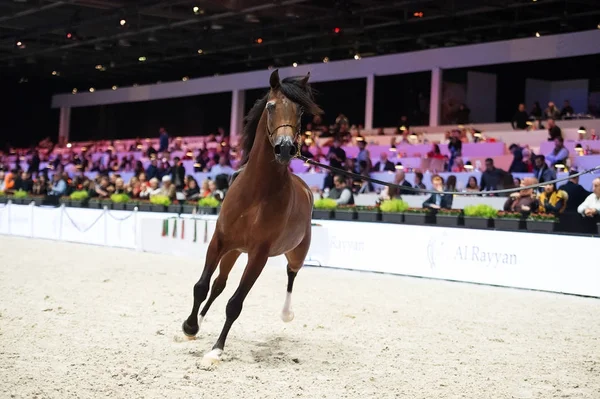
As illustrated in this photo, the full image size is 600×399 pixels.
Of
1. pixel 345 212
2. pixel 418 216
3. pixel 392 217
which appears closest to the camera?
pixel 418 216

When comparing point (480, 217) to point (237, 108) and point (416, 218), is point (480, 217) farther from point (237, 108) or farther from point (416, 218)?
point (237, 108)

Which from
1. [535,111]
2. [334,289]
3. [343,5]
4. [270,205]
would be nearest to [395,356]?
[270,205]

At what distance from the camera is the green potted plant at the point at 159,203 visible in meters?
17.1

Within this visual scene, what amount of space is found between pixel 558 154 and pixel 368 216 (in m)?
4.43

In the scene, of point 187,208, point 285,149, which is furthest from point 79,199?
point 285,149

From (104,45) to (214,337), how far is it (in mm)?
25845

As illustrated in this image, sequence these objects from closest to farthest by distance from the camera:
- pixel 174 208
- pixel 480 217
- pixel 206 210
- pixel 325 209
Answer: pixel 480 217 < pixel 325 209 < pixel 206 210 < pixel 174 208

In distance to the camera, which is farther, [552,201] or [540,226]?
[552,201]

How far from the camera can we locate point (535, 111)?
66.9 feet

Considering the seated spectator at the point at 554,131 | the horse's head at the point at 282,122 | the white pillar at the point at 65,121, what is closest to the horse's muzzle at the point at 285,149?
the horse's head at the point at 282,122

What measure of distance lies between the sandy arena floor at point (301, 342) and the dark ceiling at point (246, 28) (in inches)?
498

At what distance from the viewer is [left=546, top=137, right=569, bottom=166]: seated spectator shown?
1516 cm

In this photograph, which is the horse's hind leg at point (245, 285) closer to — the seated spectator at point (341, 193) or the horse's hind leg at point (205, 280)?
the horse's hind leg at point (205, 280)

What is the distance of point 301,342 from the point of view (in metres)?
6.79
